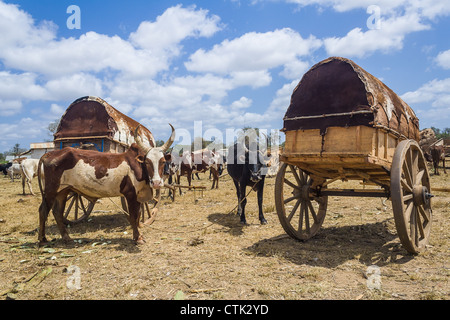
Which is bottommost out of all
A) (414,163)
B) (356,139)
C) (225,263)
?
(225,263)

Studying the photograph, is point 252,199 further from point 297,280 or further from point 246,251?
point 297,280

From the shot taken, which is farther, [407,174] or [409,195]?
[407,174]

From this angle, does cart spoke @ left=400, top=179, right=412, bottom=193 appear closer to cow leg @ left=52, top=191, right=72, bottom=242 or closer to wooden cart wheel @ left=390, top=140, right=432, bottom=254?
wooden cart wheel @ left=390, top=140, right=432, bottom=254

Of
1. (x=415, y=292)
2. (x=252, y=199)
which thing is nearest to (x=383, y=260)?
Result: (x=415, y=292)

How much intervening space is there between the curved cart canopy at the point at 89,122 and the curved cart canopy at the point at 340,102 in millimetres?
6260

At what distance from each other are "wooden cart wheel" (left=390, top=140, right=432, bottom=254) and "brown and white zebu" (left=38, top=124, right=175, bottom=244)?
406 centimetres

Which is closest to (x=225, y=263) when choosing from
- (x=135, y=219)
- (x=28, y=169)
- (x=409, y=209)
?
(x=135, y=219)

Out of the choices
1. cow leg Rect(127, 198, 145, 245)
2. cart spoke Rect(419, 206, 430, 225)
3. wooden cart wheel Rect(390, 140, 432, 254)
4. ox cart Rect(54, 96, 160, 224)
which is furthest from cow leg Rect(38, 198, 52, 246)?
cart spoke Rect(419, 206, 430, 225)

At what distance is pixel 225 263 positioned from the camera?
475 cm

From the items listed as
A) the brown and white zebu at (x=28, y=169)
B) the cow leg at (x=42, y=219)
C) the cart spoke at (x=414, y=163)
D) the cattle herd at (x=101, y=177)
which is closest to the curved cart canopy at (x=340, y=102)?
the cart spoke at (x=414, y=163)

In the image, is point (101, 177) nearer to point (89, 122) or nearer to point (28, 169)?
point (89, 122)

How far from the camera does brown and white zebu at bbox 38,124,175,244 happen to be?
6012 millimetres

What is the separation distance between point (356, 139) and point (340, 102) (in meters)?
0.71

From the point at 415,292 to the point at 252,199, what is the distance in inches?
328
